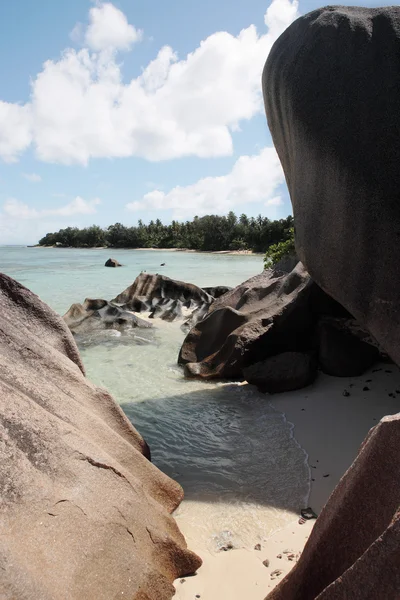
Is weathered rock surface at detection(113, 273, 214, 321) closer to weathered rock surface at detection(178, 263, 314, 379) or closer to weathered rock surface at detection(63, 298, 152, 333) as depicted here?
weathered rock surface at detection(63, 298, 152, 333)

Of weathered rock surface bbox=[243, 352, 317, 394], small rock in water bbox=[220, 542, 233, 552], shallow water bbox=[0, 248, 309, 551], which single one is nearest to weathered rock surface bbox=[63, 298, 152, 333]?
shallow water bbox=[0, 248, 309, 551]

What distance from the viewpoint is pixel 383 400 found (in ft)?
16.7

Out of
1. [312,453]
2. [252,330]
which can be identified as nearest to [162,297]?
[252,330]

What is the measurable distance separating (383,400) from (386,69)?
3174mm

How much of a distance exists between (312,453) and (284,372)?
5.38ft

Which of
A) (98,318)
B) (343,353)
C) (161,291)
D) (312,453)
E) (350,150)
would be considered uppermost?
(350,150)

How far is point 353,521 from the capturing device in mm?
1942

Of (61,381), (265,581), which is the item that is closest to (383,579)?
(265,581)

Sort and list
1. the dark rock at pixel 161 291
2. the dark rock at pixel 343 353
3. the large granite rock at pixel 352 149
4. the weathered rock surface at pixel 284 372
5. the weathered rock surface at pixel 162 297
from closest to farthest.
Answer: the large granite rock at pixel 352 149 → the dark rock at pixel 343 353 → the weathered rock surface at pixel 284 372 → the weathered rock surface at pixel 162 297 → the dark rock at pixel 161 291

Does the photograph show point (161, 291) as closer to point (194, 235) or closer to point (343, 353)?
point (343, 353)

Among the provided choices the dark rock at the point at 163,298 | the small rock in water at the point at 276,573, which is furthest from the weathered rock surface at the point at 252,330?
the dark rock at the point at 163,298

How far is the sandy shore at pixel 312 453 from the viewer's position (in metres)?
2.74

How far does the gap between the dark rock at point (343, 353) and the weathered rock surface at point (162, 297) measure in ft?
23.6

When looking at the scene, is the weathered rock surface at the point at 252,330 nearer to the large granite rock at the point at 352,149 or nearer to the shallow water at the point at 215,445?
the shallow water at the point at 215,445
